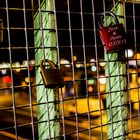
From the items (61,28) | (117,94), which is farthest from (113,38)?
(117,94)

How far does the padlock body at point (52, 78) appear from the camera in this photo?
1.69m

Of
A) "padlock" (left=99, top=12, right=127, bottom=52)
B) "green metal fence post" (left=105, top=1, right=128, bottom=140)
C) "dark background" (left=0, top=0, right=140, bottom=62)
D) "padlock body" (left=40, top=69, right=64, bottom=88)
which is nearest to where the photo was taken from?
"padlock body" (left=40, top=69, right=64, bottom=88)

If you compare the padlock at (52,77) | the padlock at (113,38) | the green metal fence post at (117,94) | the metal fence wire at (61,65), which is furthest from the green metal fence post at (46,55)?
the green metal fence post at (117,94)

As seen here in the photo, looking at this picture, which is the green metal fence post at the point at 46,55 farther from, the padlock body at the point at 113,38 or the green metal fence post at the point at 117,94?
the green metal fence post at the point at 117,94

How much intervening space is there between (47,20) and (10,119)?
1186 cm

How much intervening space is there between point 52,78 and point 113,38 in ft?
2.07

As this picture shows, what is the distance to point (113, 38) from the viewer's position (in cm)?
212

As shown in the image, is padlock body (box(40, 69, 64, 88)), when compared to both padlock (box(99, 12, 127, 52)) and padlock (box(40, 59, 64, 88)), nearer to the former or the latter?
padlock (box(40, 59, 64, 88))

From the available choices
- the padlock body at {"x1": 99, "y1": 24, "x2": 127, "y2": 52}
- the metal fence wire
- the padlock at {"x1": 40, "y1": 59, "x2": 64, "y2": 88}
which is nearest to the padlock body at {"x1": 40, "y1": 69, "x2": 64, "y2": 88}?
the padlock at {"x1": 40, "y1": 59, "x2": 64, "y2": 88}

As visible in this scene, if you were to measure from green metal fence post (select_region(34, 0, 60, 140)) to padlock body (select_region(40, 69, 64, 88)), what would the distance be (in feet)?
0.60

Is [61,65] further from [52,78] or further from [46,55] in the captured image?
[52,78]

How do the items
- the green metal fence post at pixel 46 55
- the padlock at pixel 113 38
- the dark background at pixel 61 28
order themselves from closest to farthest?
the dark background at pixel 61 28, the green metal fence post at pixel 46 55, the padlock at pixel 113 38

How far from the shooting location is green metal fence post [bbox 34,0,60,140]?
191 cm

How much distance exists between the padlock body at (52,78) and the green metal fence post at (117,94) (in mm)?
616
